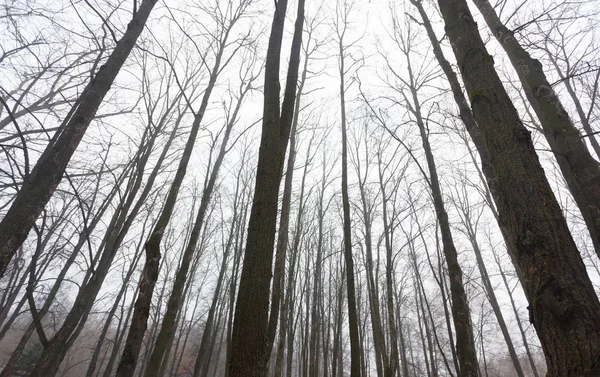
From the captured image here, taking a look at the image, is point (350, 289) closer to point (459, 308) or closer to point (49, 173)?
point (459, 308)

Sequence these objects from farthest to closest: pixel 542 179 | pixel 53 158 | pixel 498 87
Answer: pixel 53 158 → pixel 498 87 → pixel 542 179

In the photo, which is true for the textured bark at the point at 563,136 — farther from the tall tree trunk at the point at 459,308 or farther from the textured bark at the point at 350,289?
the textured bark at the point at 350,289

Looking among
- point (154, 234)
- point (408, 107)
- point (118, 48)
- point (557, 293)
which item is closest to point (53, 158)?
point (118, 48)

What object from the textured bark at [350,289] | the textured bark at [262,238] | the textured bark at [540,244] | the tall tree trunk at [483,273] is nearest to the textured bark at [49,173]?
the textured bark at [262,238]

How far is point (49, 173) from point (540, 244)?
2819mm

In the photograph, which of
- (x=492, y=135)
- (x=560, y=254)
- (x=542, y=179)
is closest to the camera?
(x=560, y=254)

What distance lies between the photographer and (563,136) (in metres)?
3.19

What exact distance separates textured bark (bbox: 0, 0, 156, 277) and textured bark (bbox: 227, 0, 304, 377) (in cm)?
125

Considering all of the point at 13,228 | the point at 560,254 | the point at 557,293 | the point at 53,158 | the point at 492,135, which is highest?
the point at 53,158

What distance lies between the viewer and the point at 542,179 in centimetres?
123

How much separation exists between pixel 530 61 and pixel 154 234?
532 centimetres

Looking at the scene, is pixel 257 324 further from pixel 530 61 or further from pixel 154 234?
pixel 530 61

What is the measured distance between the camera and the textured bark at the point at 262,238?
1.26 m

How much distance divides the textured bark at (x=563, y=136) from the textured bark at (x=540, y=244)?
1698 millimetres
